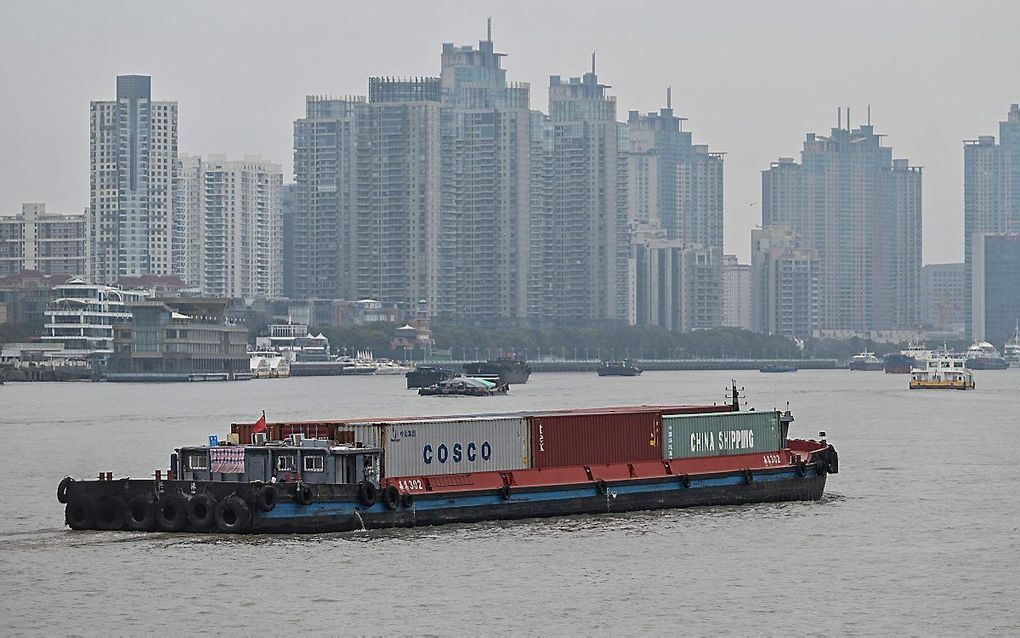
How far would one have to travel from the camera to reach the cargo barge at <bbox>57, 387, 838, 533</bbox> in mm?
42156

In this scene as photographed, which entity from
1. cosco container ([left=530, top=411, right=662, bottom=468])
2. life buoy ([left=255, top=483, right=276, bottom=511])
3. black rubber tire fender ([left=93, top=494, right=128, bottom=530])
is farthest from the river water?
cosco container ([left=530, top=411, right=662, bottom=468])

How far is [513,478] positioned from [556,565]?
20.4 feet

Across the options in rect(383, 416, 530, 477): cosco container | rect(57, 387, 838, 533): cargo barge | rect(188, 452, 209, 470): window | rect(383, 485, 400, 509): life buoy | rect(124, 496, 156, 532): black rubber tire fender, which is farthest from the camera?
rect(383, 416, 530, 477): cosco container

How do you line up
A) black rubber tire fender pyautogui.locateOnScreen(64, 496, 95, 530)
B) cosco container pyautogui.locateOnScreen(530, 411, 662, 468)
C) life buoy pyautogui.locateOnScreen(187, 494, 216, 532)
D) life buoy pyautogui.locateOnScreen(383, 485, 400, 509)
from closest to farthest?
life buoy pyautogui.locateOnScreen(187, 494, 216, 532) → life buoy pyautogui.locateOnScreen(383, 485, 400, 509) → black rubber tire fender pyautogui.locateOnScreen(64, 496, 95, 530) → cosco container pyautogui.locateOnScreen(530, 411, 662, 468)

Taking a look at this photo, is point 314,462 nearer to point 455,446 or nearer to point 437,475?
point 437,475

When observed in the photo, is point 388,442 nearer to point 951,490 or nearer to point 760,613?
point 760,613

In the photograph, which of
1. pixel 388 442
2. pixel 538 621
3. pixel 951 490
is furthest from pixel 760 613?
pixel 951 490

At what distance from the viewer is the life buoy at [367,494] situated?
140 feet

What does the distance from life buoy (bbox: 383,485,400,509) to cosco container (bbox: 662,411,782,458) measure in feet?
33.2

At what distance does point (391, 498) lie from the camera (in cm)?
4300

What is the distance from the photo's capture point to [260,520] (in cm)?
4153

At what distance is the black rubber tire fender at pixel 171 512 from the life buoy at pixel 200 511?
0.16 metres

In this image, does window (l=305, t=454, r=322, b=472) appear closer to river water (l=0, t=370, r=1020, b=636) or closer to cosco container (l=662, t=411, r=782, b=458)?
river water (l=0, t=370, r=1020, b=636)

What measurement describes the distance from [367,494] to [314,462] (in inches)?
56.2
